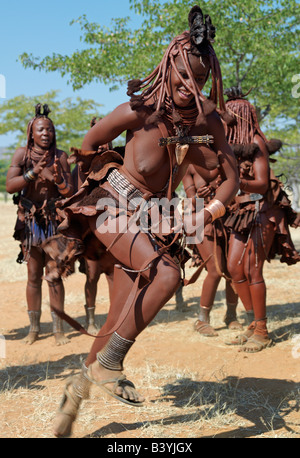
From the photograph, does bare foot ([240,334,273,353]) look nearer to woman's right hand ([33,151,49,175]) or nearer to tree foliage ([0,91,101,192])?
woman's right hand ([33,151,49,175])

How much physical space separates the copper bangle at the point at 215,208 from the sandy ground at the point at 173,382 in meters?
1.50

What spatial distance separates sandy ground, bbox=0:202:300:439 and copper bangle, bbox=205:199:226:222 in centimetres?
150

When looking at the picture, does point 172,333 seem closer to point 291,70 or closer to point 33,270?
point 33,270

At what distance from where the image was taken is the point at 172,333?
6629 mm

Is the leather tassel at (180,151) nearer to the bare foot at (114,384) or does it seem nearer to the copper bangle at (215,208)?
the copper bangle at (215,208)

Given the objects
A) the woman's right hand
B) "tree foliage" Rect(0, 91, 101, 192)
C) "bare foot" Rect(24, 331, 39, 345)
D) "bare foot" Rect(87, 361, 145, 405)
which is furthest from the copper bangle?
"tree foliage" Rect(0, 91, 101, 192)

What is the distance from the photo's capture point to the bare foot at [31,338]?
6289 millimetres

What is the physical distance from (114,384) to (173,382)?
1691 mm

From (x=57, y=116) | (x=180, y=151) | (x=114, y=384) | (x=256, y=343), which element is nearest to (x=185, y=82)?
(x=180, y=151)

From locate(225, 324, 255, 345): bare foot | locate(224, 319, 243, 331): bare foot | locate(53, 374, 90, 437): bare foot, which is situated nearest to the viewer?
locate(53, 374, 90, 437): bare foot

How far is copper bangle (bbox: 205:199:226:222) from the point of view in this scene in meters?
3.35

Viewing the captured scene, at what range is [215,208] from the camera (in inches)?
133

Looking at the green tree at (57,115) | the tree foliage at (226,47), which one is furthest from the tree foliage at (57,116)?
the tree foliage at (226,47)
